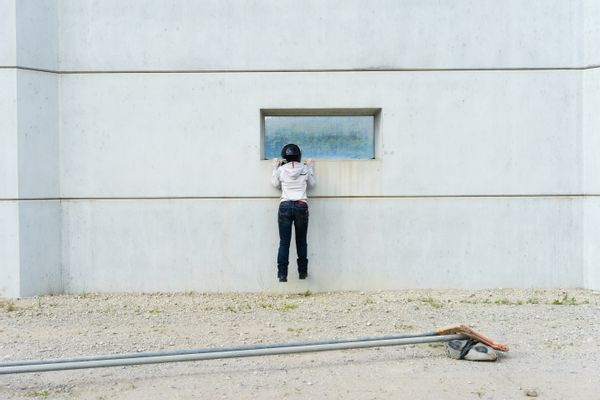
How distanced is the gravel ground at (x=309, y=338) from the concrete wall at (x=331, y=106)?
455 millimetres

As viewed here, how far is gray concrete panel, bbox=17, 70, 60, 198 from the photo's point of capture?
310 inches

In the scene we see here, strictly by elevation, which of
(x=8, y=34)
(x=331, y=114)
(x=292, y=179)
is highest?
(x=8, y=34)

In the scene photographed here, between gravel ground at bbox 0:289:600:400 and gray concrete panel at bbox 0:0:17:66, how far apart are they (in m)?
3.18

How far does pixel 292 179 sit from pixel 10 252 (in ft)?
12.6

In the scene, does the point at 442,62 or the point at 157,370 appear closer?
the point at 157,370

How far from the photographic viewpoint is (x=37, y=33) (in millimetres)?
8047

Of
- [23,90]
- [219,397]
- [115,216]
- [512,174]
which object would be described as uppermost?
[23,90]

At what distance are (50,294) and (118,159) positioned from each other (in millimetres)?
2060

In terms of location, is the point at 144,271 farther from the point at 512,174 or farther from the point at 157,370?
the point at 512,174

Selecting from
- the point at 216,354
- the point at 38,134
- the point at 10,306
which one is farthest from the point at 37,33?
the point at 216,354

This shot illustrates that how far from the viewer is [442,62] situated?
8.25 meters

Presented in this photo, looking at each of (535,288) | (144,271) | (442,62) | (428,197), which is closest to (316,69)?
(442,62)

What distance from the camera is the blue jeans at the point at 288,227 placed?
795cm

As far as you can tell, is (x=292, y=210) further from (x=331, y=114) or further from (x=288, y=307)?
(x=331, y=114)
